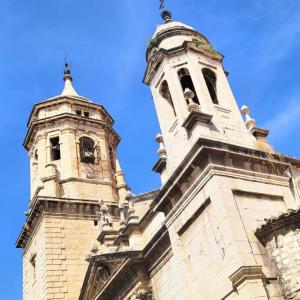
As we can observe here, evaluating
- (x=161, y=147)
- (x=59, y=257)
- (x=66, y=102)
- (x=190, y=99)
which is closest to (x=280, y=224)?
(x=190, y=99)

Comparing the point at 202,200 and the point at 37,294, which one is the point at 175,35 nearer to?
the point at 202,200

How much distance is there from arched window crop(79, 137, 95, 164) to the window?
1292mm

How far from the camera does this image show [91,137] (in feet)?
87.5

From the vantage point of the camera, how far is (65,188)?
78.5 feet

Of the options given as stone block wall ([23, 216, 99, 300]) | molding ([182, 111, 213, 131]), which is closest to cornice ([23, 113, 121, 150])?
stone block wall ([23, 216, 99, 300])

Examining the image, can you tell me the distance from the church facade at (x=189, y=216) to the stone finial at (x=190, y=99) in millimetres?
32

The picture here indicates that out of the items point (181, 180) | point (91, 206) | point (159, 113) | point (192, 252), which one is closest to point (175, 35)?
point (159, 113)

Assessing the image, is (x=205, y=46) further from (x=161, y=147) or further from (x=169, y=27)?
(x=161, y=147)

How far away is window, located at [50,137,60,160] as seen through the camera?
25.9 meters

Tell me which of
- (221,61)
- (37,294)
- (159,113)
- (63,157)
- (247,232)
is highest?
(63,157)

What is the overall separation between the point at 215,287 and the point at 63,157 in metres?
16.0

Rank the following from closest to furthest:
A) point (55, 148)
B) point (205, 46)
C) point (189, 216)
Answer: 1. point (189, 216)
2. point (205, 46)
3. point (55, 148)

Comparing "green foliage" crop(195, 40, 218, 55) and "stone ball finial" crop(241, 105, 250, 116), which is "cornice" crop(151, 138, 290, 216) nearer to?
"stone ball finial" crop(241, 105, 250, 116)

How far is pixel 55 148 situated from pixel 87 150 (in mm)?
1724
